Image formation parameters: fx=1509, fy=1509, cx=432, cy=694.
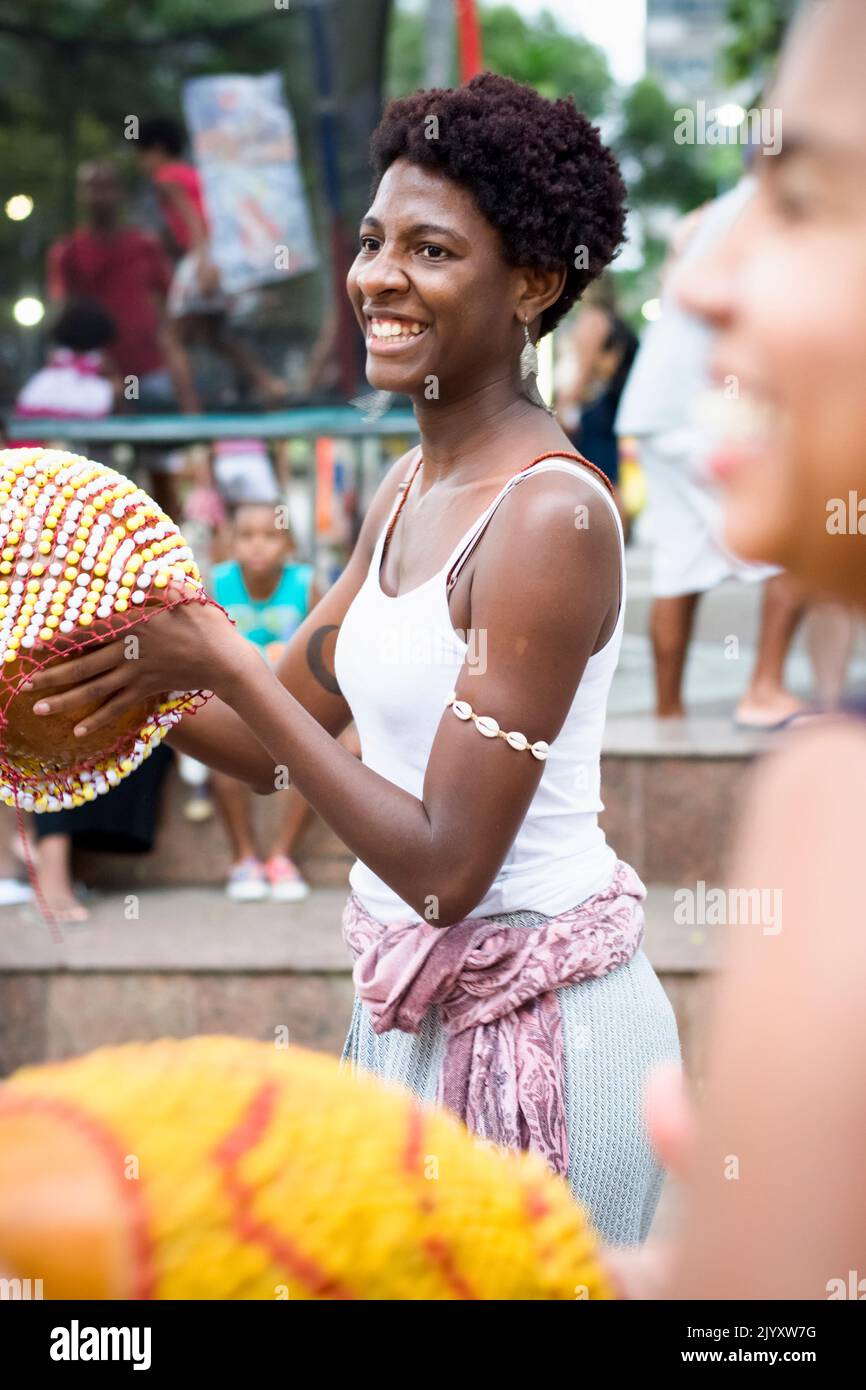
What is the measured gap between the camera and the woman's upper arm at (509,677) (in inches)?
68.6

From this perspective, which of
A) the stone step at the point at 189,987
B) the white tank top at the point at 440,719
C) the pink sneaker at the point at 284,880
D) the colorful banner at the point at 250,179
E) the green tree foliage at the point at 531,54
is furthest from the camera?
the green tree foliage at the point at 531,54

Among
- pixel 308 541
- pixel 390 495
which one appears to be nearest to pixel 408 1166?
pixel 390 495

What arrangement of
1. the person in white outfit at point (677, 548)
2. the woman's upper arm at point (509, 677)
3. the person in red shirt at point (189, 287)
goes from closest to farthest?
1. the woman's upper arm at point (509, 677)
2. the person in white outfit at point (677, 548)
3. the person in red shirt at point (189, 287)

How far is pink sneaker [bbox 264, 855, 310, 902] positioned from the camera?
4.97 m

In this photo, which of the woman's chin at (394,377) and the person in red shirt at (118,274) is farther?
the person in red shirt at (118,274)

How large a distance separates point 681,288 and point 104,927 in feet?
14.2

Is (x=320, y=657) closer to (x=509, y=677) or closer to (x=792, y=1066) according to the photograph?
(x=509, y=677)

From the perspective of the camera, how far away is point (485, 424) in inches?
79.2

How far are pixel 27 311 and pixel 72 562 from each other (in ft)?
17.8

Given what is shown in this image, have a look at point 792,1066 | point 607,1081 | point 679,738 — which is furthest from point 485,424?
point 679,738

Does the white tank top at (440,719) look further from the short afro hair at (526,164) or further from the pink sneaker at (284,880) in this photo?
the pink sneaker at (284,880)

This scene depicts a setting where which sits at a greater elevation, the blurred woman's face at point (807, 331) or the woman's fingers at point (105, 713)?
the blurred woman's face at point (807, 331)

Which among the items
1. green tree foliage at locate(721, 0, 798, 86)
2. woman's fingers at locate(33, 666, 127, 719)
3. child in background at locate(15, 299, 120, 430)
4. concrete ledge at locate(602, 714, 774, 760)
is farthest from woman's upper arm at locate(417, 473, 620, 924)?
green tree foliage at locate(721, 0, 798, 86)

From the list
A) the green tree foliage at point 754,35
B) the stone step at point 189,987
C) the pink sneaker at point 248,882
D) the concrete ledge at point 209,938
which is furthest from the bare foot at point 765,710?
the green tree foliage at point 754,35
